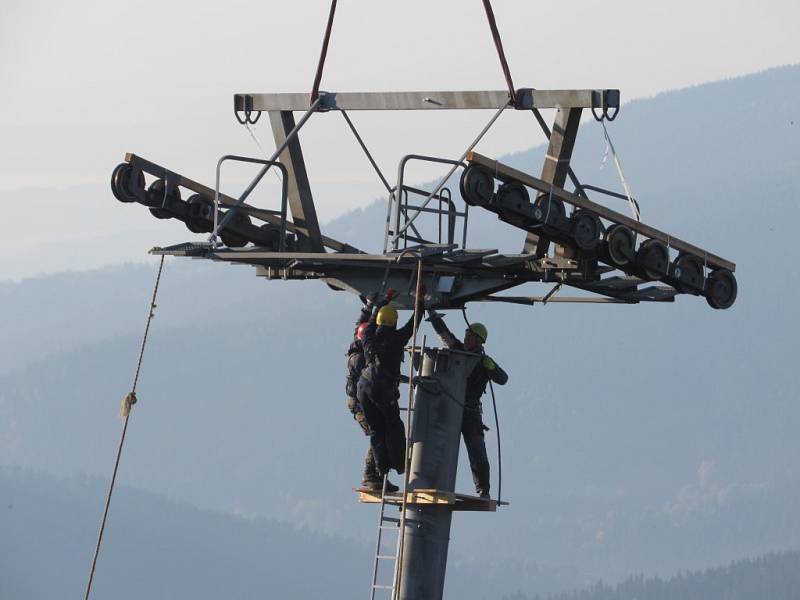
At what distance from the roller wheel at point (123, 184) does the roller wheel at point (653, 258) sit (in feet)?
23.5

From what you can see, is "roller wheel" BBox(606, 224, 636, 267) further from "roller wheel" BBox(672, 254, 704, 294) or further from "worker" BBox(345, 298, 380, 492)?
"worker" BBox(345, 298, 380, 492)

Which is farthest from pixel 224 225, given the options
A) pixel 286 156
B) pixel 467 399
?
pixel 467 399

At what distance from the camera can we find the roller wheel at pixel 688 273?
26625mm

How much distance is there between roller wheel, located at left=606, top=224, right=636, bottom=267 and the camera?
25.2m

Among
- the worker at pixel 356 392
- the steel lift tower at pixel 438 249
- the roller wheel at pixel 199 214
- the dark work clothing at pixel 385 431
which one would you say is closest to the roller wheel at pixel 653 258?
the steel lift tower at pixel 438 249

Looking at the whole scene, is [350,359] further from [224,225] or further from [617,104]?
[617,104]

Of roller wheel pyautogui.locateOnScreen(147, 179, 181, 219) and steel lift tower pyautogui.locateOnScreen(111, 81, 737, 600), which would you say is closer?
steel lift tower pyautogui.locateOnScreen(111, 81, 737, 600)

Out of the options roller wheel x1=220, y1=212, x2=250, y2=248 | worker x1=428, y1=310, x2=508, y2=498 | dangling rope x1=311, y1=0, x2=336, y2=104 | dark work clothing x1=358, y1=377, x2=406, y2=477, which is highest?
dangling rope x1=311, y1=0, x2=336, y2=104

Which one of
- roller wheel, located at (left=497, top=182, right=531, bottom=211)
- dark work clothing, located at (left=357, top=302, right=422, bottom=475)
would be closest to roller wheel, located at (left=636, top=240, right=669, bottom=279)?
roller wheel, located at (left=497, top=182, right=531, bottom=211)

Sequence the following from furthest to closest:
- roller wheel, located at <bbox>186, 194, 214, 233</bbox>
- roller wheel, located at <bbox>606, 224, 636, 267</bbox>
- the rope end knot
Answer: roller wheel, located at <bbox>186, 194, 214, 233</bbox> → the rope end knot → roller wheel, located at <bbox>606, 224, 636, 267</bbox>

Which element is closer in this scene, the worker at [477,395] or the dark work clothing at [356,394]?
the dark work clothing at [356,394]

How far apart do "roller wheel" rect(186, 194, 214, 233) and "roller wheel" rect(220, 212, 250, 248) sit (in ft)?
1.84

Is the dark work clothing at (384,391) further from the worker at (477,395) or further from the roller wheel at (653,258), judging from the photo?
the roller wheel at (653,258)

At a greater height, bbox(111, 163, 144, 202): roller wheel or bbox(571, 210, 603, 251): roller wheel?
bbox(111, 163, 144, 202): roller wheel
